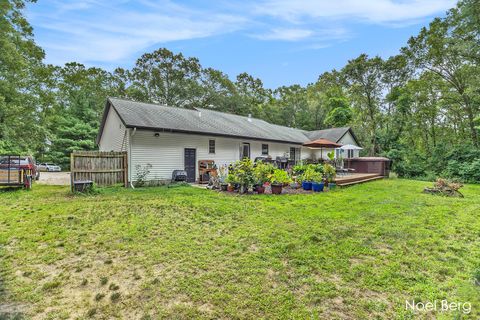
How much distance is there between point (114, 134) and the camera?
12672 mm

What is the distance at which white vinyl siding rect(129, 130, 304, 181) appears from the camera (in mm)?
10680

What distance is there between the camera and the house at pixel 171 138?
1074 centimetres

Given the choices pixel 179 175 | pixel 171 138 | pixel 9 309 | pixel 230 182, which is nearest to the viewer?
pixel 9 309

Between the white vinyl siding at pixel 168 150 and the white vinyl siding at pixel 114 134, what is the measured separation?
2.38 ft

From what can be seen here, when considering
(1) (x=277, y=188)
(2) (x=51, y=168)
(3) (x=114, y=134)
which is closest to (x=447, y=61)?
(1) (x=277, y=188)

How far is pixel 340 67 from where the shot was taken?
25125mm

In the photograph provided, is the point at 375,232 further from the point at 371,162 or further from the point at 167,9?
the point at 371,162

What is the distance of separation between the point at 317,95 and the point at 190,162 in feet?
80.2

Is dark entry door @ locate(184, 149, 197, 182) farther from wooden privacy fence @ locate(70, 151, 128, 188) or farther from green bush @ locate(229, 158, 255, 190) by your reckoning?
green bush @ locate(229, 158, 255, 190)

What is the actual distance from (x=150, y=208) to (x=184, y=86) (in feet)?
89.5

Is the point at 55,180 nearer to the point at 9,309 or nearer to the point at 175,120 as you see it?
the point at 175,120

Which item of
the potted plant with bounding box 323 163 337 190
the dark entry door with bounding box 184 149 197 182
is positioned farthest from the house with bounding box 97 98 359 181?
the potted plant with bounding box 323 163 337 190

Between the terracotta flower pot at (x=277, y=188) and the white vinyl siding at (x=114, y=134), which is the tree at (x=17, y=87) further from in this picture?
the terracotta flower pot at (x=277, y=188)

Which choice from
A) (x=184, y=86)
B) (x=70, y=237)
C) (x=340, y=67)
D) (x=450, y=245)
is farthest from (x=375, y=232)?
(x=184, y=86)
